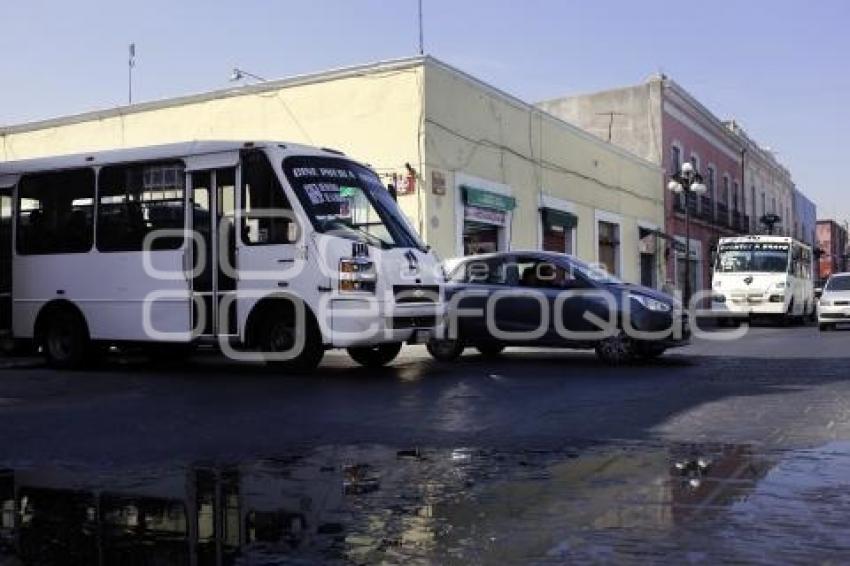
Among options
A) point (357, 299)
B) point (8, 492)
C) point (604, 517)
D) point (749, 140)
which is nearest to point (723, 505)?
point (604, 517)

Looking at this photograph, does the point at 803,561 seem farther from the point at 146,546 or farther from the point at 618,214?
the point at 618,214

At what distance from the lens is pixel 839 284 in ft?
83.8

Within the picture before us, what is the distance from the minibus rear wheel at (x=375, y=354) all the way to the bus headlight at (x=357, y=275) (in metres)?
1.68

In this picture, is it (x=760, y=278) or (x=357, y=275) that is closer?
(x=357, y=275)

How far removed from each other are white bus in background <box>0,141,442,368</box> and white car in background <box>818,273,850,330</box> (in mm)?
15699

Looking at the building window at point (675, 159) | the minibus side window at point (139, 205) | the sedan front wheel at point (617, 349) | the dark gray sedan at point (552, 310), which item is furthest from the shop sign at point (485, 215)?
the building window at point (675, 159)

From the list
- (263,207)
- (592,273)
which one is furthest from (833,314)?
(263,207)

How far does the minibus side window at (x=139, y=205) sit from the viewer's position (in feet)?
40.7

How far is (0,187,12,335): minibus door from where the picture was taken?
1395cm

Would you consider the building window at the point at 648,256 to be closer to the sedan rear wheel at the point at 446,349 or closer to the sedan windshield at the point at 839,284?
the sedan windshield at the point at 839,284

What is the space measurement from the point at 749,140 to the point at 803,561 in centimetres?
5337

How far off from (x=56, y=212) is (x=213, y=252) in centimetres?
304

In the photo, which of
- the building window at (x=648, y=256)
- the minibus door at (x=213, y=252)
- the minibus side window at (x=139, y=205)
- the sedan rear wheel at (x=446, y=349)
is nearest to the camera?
the minibus door at (x=213, y=252)

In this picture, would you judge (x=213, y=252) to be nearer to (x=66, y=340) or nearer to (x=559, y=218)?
(x=66, y=340)
